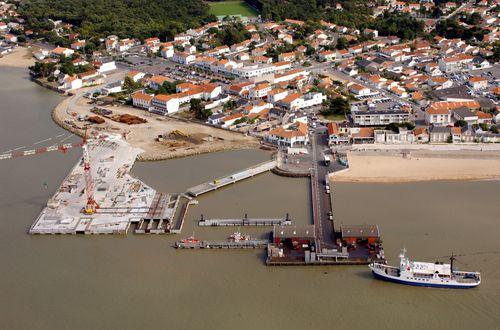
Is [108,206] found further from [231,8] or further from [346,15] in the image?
[231,8]

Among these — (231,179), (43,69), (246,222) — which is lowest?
(246,222)

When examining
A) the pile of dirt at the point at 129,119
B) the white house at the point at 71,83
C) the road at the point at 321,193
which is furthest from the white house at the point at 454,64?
the white house at the point at 71,83

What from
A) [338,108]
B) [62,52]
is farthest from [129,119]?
[62,52]

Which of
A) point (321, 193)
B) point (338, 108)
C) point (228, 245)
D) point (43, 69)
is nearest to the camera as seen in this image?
point (228, 245)

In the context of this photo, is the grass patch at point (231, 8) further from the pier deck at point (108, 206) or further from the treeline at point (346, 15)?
the pier deck at point (108, 206)

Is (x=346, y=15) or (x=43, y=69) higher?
(x=346, y=15)

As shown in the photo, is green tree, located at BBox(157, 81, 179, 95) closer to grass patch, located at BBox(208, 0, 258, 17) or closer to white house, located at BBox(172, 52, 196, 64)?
white house, located at BBox(172, 52, 196, 64)
